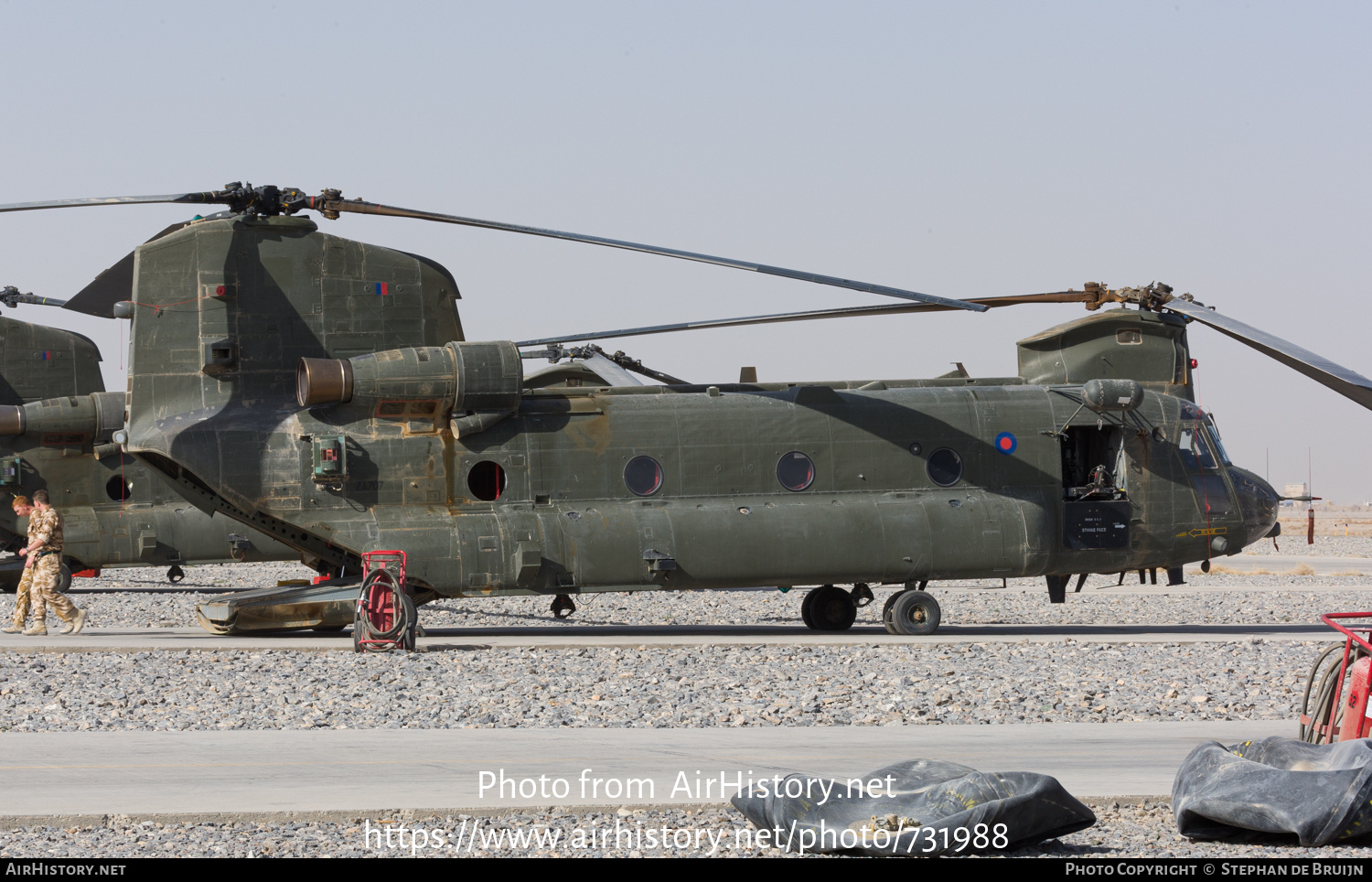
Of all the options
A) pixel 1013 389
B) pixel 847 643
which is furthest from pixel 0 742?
pixel 1013 389

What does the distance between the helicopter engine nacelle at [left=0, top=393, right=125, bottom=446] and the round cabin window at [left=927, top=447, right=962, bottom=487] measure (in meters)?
15.5

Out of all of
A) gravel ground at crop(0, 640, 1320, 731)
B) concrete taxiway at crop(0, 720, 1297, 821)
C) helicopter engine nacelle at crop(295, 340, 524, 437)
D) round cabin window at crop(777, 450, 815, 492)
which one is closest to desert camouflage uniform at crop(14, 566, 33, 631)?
gravel ground at crop(0, 640, 1320, 731)

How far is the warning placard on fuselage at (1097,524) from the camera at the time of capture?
19.0m

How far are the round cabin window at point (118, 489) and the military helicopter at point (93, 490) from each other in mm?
17

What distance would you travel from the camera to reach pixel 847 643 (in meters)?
16.8

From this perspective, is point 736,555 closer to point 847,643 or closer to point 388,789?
point 847,643

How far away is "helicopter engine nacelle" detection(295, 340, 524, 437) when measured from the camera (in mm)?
17031

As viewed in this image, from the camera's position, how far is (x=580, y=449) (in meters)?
18.0

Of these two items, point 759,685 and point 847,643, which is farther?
point 847,643

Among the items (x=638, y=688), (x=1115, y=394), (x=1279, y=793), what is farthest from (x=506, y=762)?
(x=1115, y=394)

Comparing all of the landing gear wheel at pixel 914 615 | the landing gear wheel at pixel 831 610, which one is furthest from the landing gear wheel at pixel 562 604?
the landing gear wheel at pixel 914 615

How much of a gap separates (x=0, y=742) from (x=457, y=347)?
8.90 metres

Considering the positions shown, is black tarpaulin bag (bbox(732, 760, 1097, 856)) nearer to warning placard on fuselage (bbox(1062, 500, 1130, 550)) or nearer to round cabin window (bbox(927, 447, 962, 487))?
round cabin window (bbox(927, 447, 962, 487))
